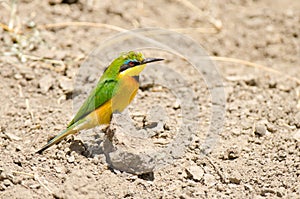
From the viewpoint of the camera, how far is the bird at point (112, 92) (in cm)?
367

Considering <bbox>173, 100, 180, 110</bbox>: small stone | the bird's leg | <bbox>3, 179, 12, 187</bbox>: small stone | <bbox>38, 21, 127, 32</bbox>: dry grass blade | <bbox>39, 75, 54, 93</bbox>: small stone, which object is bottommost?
<bbox>3, 179, 12, 187</bbox>: small stone

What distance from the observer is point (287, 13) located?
5891 millimetres

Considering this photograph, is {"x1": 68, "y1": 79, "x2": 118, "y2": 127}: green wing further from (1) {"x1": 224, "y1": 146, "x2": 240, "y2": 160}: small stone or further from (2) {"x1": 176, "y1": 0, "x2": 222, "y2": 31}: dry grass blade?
(2) {"x1": 176, "y1": 0, "x2": 222, "y2": 31}: dry grass blade

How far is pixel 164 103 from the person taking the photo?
4406mm

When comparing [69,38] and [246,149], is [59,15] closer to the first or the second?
[69,38]

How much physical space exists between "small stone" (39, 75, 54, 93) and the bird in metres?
0.86

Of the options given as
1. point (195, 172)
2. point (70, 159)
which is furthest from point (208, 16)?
point (70, 159)

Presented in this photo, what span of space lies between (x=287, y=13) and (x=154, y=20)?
63.1 inches

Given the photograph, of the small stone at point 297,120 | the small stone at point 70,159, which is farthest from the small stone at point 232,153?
the small stone at point 70,159

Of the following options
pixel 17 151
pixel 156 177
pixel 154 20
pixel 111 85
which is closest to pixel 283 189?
pixel 156 177

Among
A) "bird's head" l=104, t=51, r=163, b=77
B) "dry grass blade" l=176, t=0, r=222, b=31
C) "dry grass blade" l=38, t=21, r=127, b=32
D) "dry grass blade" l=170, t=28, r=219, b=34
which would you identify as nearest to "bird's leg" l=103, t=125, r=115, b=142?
"bird's head" l=104, t=51, r=163, b=77

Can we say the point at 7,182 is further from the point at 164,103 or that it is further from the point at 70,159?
the point at 164,103

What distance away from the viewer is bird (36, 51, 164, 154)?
144 inches

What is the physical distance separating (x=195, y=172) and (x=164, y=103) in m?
0.99
